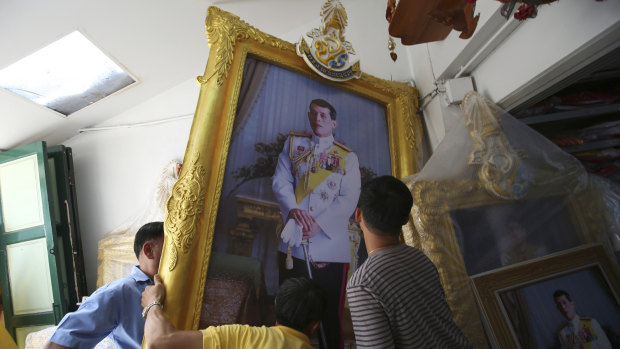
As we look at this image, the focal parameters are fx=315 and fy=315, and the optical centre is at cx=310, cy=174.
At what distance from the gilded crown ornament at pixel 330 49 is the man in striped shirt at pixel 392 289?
1.14 m

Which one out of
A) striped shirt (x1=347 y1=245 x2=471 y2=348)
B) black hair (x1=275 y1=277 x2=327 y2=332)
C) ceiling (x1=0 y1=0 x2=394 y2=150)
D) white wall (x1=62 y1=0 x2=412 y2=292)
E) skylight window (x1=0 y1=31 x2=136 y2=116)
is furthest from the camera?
white wall (x1=62 y1=0 x2=412 y2=292)

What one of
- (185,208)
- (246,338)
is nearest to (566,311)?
(246,338)

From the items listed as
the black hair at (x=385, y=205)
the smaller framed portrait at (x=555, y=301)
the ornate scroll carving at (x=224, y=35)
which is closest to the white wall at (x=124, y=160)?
the ornate scroll carving at (x=224, y=35)

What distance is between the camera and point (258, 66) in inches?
72.3

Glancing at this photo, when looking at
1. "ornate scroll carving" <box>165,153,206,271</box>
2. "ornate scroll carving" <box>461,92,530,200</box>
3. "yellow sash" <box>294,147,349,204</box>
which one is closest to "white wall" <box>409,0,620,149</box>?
"ornate scroll carving" <box>461,92,530,200</box>

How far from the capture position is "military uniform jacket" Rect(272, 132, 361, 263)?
1.69 meters

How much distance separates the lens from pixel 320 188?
5.95 feet

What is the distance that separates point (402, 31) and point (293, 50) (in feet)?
2.22

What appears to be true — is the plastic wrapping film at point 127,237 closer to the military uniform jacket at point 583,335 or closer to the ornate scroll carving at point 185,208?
the ornate scroll carving at point 185,208

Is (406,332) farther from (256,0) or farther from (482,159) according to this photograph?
(256,0)

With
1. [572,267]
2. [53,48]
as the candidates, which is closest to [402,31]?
[572,267]

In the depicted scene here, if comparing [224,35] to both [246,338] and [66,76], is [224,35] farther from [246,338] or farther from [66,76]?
[66,76]

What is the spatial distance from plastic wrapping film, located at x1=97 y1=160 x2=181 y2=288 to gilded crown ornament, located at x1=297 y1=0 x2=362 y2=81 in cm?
154

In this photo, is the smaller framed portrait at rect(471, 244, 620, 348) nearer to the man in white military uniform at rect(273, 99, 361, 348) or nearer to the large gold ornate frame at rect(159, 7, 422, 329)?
the man in white military uniform at rect(273, 99, 361, 348)
